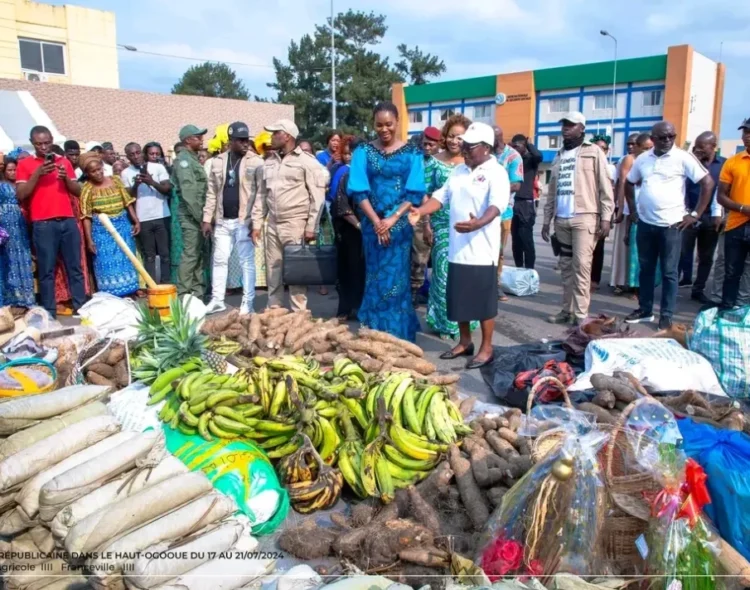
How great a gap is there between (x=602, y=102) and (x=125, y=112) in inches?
1205

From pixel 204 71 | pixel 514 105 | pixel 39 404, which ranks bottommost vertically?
pixel 39 404

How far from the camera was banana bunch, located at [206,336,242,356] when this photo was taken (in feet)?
16.2

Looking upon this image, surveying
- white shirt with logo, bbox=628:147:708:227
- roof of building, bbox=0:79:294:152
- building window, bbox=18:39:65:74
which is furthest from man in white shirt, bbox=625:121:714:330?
building window, bbox=18:39:65:74

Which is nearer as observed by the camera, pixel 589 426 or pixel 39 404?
pixel 589 426

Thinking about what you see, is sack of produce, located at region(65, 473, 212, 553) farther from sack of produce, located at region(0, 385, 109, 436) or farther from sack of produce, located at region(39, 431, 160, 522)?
sack of produce, located at region(0, 385, 109, 436)

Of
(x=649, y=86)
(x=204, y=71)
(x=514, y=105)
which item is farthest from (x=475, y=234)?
(x=204, y=71)

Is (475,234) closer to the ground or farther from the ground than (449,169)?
closer to the ground

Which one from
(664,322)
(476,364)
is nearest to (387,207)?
(476,364)

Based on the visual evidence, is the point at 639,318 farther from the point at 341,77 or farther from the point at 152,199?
the point at 341,77

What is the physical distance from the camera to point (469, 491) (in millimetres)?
3330

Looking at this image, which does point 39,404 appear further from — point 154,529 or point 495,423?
point 495,423

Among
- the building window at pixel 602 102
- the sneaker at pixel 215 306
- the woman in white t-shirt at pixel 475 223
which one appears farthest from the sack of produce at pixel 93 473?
the building window at pixel 602 102

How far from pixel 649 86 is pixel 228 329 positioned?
40.4 meters

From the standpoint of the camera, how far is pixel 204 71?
2803 inches
